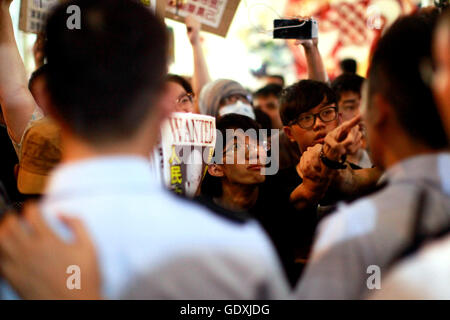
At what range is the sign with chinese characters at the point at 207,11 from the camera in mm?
2537

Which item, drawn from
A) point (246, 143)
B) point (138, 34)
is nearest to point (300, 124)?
point (246, 143)

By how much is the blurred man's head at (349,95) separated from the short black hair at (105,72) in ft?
7.19

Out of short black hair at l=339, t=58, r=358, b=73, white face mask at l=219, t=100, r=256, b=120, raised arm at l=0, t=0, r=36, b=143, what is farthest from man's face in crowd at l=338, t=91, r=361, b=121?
raised arm at l=0, t=0, r=36, b=143

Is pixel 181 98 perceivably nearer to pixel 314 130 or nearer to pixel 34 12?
pixel 314 130

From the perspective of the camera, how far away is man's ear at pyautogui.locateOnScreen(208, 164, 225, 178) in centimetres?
234

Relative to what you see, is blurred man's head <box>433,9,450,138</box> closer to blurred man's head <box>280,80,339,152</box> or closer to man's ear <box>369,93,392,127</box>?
man's ear <box>369,93,392,127</box>

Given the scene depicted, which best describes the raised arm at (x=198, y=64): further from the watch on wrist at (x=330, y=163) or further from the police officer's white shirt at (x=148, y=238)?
the police officer's white shirt at (x=148, y=238)

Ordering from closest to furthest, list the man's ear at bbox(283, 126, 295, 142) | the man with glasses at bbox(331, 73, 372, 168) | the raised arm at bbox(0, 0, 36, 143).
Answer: the raised arm at bbox(0, 0, 36, 143)
the man's ear at bbox(283, 126, 295, 142)
the man with glasses at bbox(331, 73, 372, 168)

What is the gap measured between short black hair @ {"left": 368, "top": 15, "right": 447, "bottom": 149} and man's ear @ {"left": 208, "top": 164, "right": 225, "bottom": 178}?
126 cm

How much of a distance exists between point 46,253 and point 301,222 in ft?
4.19

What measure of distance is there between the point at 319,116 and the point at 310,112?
44 millimetres

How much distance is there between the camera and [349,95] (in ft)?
10.1

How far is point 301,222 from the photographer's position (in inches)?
82.4

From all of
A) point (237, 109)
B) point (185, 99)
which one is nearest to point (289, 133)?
point (185, 99)
